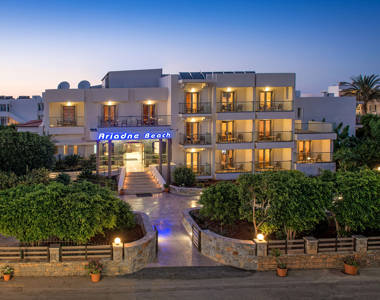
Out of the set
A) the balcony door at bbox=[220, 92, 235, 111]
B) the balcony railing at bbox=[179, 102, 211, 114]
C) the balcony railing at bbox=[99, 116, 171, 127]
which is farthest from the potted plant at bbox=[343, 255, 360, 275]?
the balcony railing at bbox=[99, 116, 171, 127]

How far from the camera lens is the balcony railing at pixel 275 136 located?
2927 cm

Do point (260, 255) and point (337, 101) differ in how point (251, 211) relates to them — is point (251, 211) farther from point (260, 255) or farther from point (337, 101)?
point (337, 101)

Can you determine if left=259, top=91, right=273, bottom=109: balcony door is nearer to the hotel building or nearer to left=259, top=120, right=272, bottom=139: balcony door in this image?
the hotel building

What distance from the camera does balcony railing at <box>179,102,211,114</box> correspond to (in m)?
28.3

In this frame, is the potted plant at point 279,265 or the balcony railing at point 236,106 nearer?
the potted plant at point 279,265

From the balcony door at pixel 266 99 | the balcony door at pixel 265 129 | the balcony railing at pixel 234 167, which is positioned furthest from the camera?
the balcony door at pixel 265 129

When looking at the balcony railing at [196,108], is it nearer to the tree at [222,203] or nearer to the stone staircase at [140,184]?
the stone staircase at [140,184]

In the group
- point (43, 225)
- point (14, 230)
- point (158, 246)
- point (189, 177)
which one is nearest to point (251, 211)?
point (158, 246)

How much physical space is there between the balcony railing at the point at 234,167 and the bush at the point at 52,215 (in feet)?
53.4

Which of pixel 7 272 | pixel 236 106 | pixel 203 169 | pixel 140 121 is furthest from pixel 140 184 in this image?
pixel 7 272

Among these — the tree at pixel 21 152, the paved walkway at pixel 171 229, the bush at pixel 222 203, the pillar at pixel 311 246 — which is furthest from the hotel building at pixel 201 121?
the pillar at pixel 311 246

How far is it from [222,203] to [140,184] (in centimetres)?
1098

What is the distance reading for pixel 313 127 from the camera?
31.9m

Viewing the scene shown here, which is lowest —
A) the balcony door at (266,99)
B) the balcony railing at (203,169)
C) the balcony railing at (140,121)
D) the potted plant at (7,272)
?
the potted plant at (7,272)
